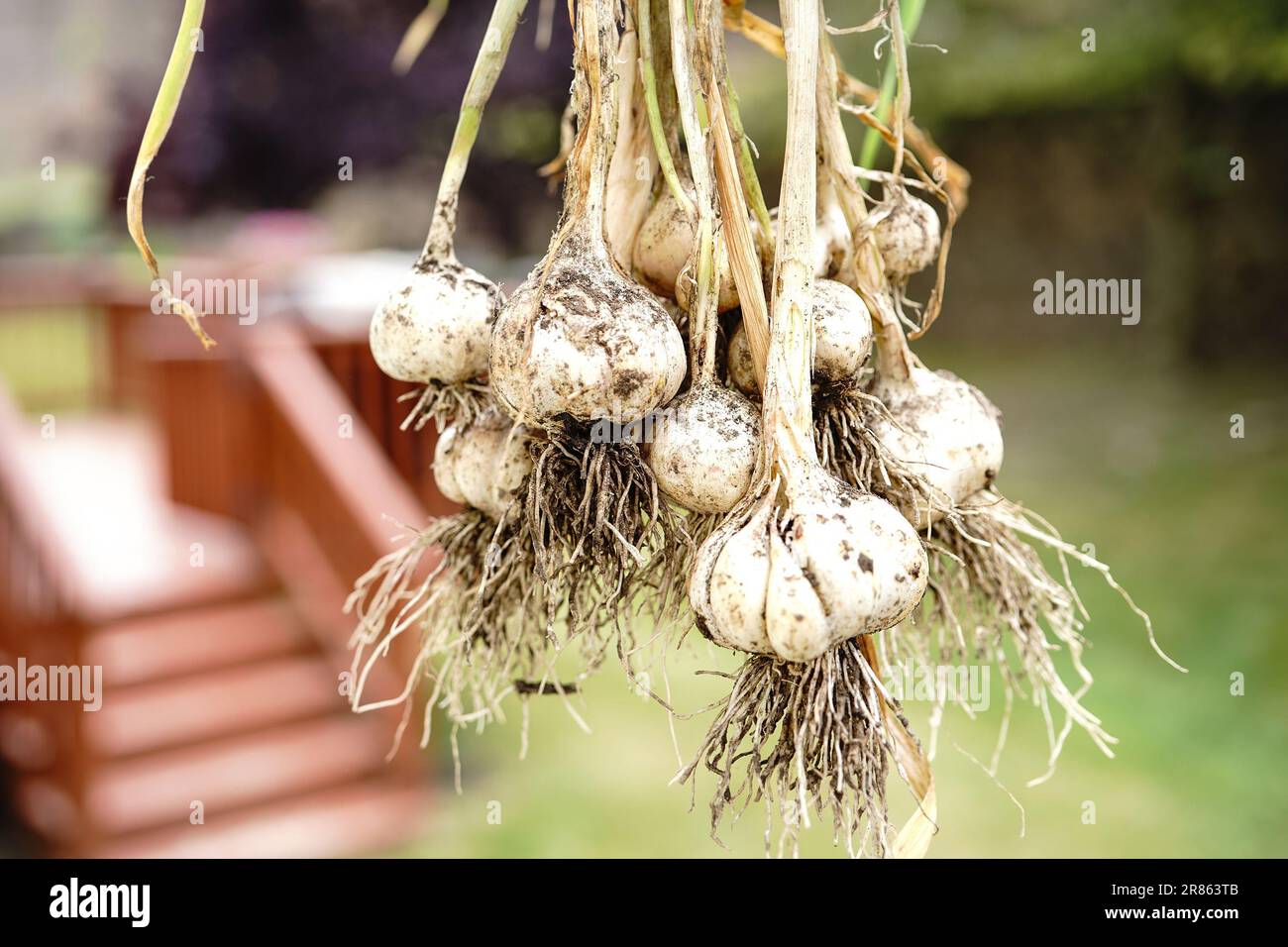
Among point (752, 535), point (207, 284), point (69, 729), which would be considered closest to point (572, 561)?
point (752, 535)

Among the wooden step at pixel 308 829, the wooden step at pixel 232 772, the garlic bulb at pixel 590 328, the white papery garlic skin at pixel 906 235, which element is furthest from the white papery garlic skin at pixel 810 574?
the wooden step at pixel 232 772

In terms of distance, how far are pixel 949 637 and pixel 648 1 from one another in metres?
0.54

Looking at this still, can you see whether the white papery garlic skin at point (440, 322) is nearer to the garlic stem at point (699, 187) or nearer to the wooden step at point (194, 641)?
the garlic stem at point (699, 187)

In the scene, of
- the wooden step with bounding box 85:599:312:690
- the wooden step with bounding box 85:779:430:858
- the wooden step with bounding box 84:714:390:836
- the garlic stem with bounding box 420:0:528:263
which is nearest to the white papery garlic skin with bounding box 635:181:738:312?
the garlic stem with bounding box 420:0:528:263

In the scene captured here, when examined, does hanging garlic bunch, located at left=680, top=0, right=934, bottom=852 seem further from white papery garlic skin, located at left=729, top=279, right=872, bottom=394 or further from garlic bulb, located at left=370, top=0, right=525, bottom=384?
garlic bulb, located at left=370, top=0, right=525, bottom=384

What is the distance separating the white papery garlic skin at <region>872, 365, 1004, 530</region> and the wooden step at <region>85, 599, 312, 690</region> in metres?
3.65

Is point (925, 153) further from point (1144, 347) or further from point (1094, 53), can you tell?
point (1144, 347)

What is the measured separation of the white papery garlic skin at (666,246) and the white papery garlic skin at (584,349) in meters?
0.06

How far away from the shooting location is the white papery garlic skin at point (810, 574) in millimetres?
641

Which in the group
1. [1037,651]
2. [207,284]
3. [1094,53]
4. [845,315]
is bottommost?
[1037,651]

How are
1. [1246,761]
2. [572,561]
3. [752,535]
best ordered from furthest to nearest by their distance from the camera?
[1246,761]
[572,561]
[752,535]

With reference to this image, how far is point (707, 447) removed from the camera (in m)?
0.68

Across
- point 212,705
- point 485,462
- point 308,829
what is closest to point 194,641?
point 212,705

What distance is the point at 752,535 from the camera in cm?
66
